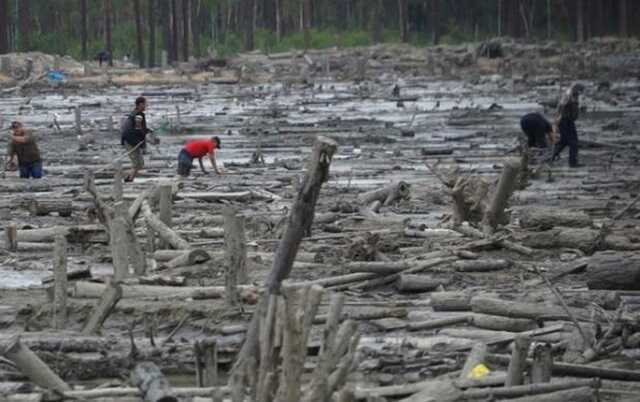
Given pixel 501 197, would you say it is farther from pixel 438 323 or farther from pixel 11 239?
pixel 11 239

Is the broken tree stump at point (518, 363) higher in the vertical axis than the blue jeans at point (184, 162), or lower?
higher

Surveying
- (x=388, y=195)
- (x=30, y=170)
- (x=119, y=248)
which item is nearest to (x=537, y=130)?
(x=388, y=195)

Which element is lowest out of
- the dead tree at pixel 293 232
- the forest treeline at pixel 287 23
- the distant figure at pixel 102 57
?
the distant figure at pixel 102 57

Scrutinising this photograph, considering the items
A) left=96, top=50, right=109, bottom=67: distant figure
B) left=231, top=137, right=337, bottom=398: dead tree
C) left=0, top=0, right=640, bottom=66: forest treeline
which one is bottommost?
left=96, top=50, right=109, bottom=67: distant figure

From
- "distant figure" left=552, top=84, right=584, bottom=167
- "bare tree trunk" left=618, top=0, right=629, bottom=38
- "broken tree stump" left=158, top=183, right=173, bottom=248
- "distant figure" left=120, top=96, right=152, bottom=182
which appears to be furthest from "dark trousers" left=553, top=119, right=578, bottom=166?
"bare tree trunk" left=618, top=0, right=629, bottom=38

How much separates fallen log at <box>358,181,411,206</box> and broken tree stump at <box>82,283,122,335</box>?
28.3ft

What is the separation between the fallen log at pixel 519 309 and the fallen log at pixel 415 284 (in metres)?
1.35

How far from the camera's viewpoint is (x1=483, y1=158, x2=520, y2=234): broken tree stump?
16.3 metres

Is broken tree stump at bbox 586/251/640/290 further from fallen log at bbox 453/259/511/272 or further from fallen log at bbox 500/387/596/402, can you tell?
fallen log at bbox 500/387/596/402

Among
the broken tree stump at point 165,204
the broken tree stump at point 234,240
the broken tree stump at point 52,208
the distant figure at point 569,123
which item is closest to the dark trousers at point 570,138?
the distant figure at point 569,123

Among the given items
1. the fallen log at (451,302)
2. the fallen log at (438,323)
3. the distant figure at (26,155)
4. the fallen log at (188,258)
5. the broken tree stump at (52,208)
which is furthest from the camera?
the distant figure at (26,155)

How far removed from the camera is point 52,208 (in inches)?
796

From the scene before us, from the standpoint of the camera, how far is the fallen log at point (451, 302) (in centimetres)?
1262

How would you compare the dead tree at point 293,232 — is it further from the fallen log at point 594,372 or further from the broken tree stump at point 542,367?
the fallen log at point 594,372
